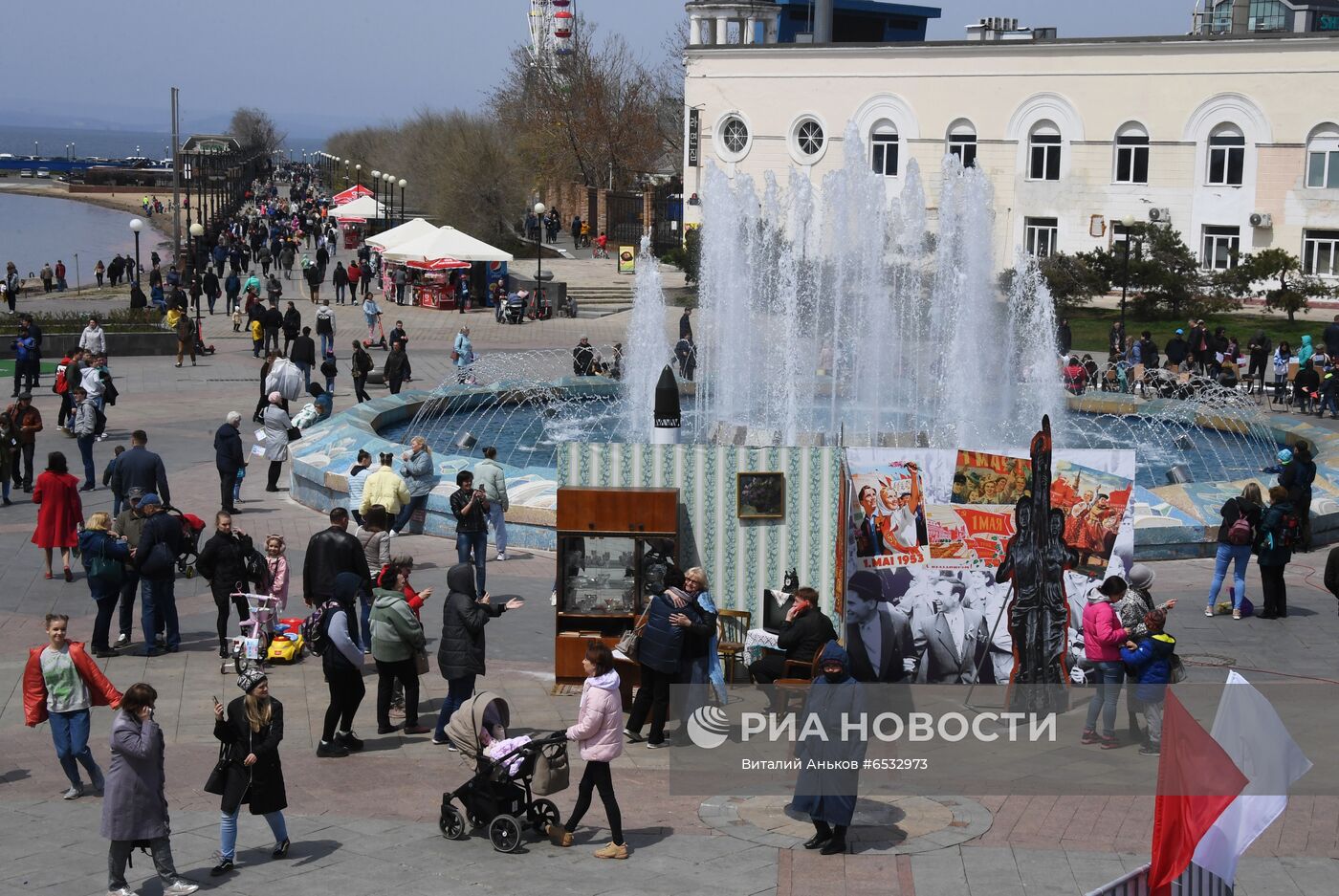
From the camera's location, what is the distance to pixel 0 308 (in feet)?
152

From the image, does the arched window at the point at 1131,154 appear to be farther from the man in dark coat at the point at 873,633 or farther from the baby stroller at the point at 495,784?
the baby stroller at the point at 495,784

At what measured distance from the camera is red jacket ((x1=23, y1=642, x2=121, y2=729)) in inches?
394

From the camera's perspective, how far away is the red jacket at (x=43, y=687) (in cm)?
1000

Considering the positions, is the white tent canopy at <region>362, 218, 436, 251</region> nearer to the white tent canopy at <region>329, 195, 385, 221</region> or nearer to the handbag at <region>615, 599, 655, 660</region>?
the white tent canopy at <region>329, 195, 385, 221</region>

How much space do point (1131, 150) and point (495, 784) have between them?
4738 cm

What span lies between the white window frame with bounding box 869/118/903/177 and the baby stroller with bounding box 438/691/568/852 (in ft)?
160

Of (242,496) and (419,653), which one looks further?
(242,496)

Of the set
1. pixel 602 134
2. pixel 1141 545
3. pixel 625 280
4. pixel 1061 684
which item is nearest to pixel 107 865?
pixel 1061 684

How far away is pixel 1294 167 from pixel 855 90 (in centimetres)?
1521

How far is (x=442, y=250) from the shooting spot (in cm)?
4084

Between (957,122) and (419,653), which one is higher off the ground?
(957,122)

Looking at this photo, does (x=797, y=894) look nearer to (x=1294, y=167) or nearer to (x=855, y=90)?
(x=1294, y=167)

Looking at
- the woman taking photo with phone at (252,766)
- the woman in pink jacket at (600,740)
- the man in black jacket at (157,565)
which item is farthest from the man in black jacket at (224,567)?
the woman in pink jacket at (600,740)

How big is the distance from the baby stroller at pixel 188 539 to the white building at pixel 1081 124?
4031cm
